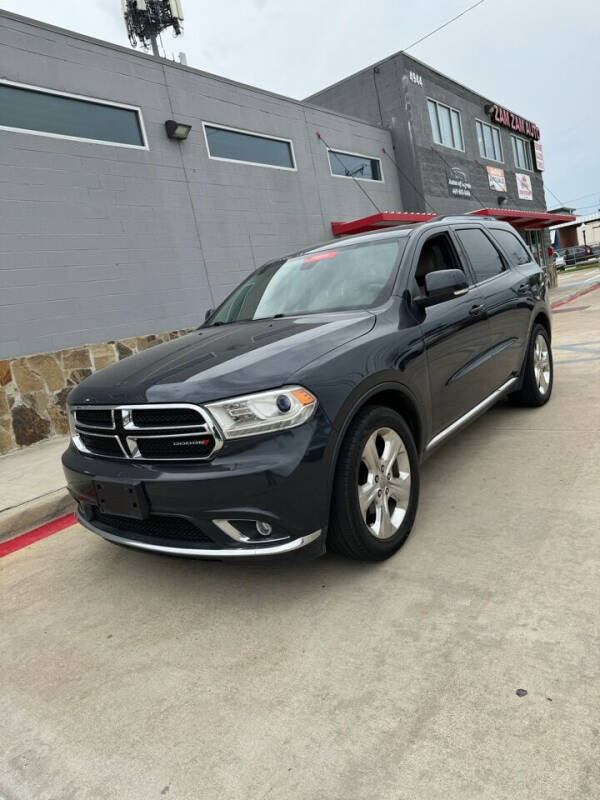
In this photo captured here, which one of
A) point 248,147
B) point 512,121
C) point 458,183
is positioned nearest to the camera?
point 248,147

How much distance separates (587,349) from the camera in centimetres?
802

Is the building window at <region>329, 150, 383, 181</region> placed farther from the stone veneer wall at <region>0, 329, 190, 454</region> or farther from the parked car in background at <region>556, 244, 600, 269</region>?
the parked car in background at <region>556, 244, 600, 269</region>

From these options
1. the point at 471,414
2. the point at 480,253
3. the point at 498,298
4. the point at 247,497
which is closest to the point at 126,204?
the point at 480,253

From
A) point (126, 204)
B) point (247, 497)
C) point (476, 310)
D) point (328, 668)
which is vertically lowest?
point (328, 668)

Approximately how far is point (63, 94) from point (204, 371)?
7571mm

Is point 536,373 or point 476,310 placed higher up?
point 476,310

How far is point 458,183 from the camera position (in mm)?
20031

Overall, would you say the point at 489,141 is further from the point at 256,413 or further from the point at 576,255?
the point at 256,413

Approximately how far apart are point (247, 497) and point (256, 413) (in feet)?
1.18

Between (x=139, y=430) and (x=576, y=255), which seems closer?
(x=139, y=430)

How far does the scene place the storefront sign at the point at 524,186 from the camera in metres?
25.8

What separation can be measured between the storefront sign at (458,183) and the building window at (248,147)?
907 centimetres

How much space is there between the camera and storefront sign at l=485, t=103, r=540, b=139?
2325cm

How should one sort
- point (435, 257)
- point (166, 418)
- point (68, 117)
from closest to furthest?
point (166, 418) < point (435, 257) < point (68, 117)
